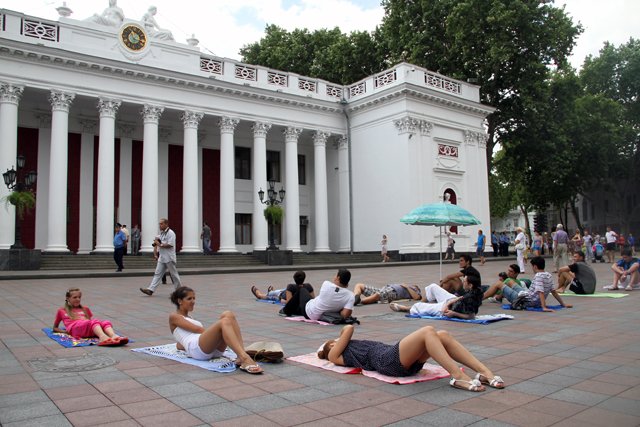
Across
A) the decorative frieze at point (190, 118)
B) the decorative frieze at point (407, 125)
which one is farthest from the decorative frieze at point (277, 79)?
the decorative frieze at point (407, 125)

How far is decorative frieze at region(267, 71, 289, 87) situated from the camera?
3016 cm

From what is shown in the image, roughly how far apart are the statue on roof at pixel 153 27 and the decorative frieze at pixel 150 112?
3.64 meters

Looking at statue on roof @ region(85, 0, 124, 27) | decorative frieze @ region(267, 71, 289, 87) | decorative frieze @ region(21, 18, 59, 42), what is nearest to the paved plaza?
decorative frieze @ region(21, 18, 59, 42)

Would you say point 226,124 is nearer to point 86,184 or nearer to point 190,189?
point 190,189

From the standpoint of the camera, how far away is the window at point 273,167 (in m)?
34.4

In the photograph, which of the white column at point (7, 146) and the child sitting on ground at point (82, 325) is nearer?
the child sitting on ground at point (82, 325)

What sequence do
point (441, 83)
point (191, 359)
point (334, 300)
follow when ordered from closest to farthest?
point (191, 359)
point (334, 300)
point (441, 83)

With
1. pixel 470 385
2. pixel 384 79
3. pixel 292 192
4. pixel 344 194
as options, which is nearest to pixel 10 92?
pixel 292 192

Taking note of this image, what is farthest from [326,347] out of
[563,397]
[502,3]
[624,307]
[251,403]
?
[502,3]

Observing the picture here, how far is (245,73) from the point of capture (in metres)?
29.2

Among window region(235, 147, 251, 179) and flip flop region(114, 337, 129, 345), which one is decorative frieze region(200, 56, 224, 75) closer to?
window region(235, 147, 251, 179)

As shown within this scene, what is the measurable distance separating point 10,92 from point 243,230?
14773 millimetres

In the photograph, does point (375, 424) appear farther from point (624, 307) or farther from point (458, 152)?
point (458, 152)

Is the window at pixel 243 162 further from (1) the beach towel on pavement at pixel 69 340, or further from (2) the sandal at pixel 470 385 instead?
(2) the sandal at pixel 470 385
